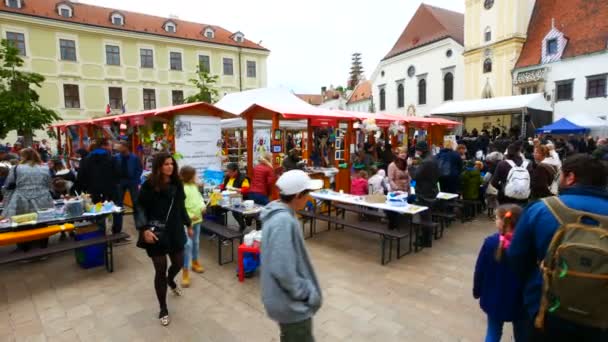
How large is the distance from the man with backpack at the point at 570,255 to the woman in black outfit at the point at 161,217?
2867 mm

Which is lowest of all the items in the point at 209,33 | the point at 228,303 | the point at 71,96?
the point at 228,303

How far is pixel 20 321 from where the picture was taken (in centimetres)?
345

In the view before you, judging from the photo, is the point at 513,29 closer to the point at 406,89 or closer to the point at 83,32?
the point at 406,89

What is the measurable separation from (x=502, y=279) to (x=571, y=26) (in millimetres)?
26078

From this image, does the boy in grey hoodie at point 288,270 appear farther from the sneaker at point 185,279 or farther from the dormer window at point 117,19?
the dormer window at point 117,19

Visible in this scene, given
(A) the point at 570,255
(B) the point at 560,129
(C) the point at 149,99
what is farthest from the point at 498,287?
(C) the point at 149,99

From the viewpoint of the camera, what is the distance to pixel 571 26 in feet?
68.6

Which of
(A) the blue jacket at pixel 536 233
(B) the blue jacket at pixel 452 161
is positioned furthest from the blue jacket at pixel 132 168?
(A) the blue jacket at pixel 536 233

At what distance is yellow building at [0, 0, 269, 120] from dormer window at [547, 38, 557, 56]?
921 inches

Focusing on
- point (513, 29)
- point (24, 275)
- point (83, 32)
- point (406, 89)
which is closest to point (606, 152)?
point (24, 275)

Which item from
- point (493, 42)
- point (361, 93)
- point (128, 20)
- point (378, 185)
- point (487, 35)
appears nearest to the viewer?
point (378, 185)

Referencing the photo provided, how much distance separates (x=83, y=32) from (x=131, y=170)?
25.0 m

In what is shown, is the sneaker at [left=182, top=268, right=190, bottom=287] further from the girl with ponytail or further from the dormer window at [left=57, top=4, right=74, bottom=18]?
the dormer window at [left=57, top=4, right=74, bottom=18]

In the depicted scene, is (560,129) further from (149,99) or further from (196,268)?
(149,99)
